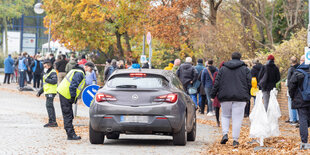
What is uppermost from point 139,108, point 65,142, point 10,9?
point 10,9

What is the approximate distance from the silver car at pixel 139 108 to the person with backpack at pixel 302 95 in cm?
200

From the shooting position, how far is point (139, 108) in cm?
1161

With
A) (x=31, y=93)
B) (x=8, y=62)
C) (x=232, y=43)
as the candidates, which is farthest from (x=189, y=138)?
(x=8, y=62)

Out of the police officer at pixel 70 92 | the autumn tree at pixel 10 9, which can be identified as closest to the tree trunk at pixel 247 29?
the police officer at pixel 70 92

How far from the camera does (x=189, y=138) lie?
13195 mm

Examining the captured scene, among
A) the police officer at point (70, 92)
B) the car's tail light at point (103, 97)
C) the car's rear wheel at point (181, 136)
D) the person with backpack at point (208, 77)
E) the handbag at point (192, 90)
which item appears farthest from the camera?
the handbag at point (192, 90)

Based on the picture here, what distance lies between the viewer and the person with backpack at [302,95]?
11391 millimetres

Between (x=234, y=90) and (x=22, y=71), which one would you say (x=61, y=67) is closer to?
(x=22, y=71)

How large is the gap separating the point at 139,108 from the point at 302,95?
2.84 m

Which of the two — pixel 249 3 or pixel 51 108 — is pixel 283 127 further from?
pixel 249 3

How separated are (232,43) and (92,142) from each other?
16.3m

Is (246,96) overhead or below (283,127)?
overhead

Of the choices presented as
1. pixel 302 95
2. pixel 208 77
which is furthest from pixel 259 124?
pixel 208 77

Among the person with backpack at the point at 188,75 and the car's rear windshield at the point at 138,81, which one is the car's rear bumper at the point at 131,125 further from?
the person with backpack at the point at 188,75
